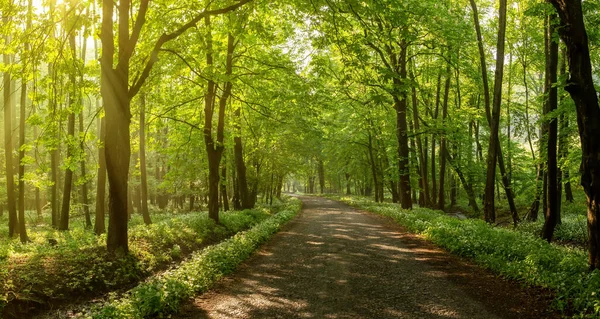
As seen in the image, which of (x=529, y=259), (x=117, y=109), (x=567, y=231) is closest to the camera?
(x=529, y=259)

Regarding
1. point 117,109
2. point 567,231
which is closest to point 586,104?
point 117,109

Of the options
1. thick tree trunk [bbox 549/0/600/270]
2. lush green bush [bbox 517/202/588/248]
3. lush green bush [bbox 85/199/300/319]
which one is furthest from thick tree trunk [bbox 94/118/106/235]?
lush green bush [bbox 517/202/588/248]

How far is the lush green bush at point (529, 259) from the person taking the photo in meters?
6.32

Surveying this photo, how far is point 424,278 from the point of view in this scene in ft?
28.5

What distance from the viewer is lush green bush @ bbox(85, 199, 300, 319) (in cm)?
656

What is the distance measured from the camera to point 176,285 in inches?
308

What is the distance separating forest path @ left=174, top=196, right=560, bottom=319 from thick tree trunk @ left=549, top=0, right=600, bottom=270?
187 cm

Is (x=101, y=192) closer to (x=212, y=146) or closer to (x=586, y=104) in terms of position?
(x=212, y=146)

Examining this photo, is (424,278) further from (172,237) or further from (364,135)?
(364,135)

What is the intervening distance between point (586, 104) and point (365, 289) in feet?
18.8

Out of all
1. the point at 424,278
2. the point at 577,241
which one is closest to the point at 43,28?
the point at 424,278

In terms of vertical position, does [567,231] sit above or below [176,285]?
below

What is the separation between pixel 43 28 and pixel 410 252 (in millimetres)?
11722

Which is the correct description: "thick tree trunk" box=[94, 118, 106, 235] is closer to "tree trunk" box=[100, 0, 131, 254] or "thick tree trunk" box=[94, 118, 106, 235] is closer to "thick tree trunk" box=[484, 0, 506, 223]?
"tree trunk" box=[100, 0, 131, 254]
